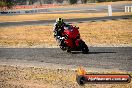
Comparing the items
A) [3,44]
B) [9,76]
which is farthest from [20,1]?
[9,76]

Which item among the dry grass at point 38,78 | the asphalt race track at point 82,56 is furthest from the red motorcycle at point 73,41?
the dry grass at point 38,78

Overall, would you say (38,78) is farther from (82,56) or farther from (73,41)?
(73,41)

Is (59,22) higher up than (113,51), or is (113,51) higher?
(59,22)

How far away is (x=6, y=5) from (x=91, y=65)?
65.4 m

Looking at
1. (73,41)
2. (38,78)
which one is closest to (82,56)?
(73,41)

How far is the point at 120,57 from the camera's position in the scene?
15.0m

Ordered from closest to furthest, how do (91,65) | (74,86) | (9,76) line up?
(74,86) → (9,76) → (91,65)

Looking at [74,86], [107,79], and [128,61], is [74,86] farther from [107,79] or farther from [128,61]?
[128,61]

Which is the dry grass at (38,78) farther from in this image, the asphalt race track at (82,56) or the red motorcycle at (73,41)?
the red motorcycle at (73,41)

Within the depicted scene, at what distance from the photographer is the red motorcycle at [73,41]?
16.6 meters

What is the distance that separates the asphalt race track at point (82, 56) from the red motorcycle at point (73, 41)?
315 mm

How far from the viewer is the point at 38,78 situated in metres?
12.1

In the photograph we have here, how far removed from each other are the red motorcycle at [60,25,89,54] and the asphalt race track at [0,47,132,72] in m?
0.31

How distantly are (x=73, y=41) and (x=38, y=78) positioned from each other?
17.6 feet
